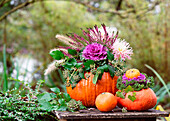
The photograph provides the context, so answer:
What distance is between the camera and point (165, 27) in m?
3.54

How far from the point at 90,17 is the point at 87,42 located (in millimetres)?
→ 3154

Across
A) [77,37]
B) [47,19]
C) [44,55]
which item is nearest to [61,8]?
[47,19]

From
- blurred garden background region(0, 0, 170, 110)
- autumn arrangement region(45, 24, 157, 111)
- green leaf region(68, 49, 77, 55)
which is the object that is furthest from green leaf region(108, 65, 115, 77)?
blurred garden background region(0, 0, 170, 110)

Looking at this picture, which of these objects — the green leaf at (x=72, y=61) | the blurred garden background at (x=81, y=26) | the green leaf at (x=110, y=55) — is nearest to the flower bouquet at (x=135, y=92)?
the green leaf at (x=110, y=55)

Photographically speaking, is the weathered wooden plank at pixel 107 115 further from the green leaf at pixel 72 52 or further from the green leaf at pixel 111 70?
the green leaf at pixel 72 52

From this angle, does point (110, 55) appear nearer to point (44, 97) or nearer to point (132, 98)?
point (132, 98)

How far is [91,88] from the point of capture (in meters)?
1.09

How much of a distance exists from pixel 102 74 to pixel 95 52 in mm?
121

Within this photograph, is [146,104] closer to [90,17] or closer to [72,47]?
[72,47]

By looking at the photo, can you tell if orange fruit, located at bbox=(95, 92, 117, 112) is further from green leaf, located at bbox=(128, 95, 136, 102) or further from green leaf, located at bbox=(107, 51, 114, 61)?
green leaf, located at bbox=(107, 51, 114, 61)

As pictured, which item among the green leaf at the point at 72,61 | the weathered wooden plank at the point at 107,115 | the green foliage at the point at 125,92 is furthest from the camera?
the green leaf at the point at 72,61

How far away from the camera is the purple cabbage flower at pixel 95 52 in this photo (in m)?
1.10

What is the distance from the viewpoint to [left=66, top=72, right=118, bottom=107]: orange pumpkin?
110cm

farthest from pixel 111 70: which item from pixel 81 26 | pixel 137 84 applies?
pixel 81 26
